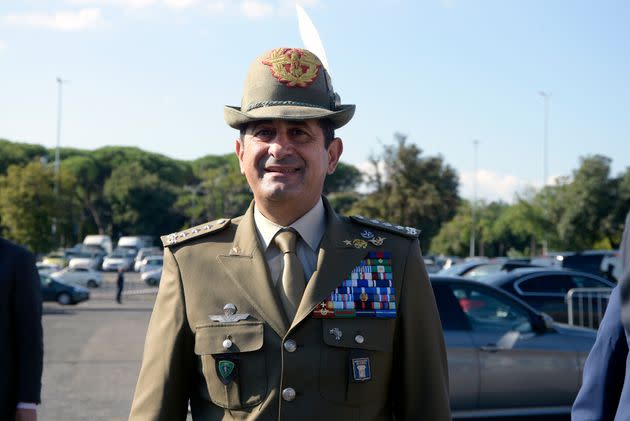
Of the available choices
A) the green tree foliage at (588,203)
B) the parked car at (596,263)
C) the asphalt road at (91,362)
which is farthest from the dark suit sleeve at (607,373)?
the green tree foliage at (588,203)

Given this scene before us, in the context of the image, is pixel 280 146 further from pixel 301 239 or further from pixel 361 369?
pixel 361 369

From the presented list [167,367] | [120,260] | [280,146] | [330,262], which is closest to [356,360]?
[330,262]

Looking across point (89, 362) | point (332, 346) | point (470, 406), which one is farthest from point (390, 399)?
point (89, 362)

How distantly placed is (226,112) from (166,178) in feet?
315

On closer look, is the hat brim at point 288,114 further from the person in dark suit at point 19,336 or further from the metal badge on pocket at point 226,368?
the person in dark suit at point 19,336

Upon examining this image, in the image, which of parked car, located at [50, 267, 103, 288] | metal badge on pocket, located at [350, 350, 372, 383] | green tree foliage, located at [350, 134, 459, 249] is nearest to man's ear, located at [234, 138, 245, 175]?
metal badge on pocket, located at [350, 350, 372, 383]

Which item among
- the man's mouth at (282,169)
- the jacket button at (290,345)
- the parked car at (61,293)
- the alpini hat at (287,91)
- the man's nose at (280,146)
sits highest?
the alpini hat at (287,91)

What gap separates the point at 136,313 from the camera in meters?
23.7

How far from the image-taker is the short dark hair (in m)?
2.55

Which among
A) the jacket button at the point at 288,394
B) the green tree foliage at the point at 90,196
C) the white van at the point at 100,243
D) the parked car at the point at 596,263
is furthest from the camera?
the green tree foliage at the point at 90,196

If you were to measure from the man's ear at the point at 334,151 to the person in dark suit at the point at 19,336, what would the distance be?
181cm

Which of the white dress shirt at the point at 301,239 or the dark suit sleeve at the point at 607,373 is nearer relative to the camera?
the dark suit sleeve at the point at 607,373

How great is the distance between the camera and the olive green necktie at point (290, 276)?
8.05ft

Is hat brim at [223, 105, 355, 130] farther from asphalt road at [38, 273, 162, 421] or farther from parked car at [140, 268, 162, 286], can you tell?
parked car at [140, 268, 162, 286]
